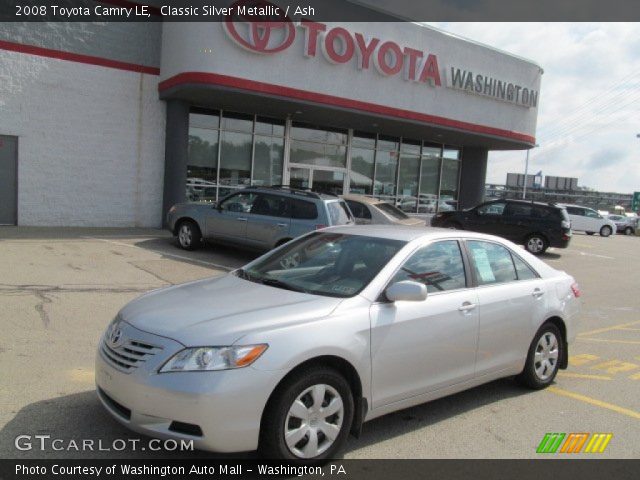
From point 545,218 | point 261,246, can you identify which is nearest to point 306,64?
point 261,246

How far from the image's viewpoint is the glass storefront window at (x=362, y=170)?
2091 cm

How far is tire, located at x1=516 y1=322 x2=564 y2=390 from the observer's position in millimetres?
5254

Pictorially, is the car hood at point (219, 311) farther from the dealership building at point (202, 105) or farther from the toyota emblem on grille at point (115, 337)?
the dealership building at point (202, 105)

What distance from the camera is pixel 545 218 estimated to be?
58.3 ft

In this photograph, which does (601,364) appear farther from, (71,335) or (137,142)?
(137,142)

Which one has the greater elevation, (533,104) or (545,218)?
(533,104)

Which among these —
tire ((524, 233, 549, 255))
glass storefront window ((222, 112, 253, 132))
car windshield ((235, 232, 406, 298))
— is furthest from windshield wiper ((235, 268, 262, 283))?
tire ((524, 233, 549, 255))

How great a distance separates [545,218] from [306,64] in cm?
893

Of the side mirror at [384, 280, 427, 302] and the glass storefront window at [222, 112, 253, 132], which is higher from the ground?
the glass storefront window at [222, 112, 253, 132]

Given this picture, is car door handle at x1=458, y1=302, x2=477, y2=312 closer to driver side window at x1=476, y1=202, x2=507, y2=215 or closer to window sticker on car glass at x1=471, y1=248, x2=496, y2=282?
window sticker on car glass at x1=471, y1=248, x2=496, y2=282

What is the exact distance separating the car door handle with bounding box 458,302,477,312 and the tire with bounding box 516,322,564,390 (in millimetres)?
1065

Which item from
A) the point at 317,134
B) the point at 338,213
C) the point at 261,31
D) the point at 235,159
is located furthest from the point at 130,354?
the point at 317,134

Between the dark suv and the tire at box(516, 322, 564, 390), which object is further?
the dark suv

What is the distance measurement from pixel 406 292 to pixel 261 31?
1250cm
